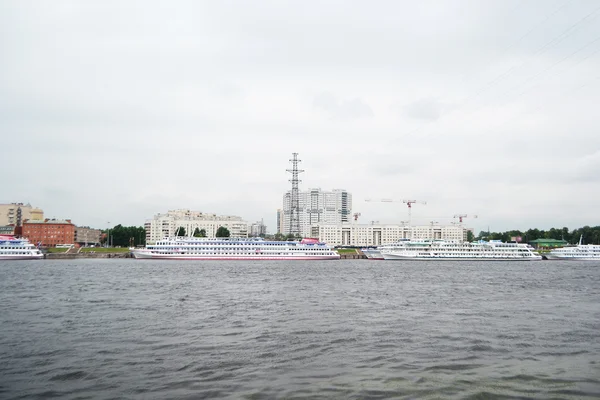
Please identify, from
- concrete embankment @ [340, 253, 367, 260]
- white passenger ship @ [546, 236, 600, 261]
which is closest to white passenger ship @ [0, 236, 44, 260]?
concrete embankment @ [340, 253, 367, 260]

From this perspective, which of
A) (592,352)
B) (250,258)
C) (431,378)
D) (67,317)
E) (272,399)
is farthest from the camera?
(250,258)

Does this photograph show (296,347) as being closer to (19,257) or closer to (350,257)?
(19,257)

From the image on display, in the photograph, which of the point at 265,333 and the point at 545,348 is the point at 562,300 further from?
the point at 265,333

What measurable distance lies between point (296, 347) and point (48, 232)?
586 feet

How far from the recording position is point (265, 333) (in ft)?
72.5

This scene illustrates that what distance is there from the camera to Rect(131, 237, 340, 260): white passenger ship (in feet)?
368

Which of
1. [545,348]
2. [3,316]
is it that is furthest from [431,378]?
[3,316]

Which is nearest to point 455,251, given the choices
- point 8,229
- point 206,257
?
point 206,257

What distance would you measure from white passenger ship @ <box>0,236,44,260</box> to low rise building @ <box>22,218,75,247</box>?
66029 mm

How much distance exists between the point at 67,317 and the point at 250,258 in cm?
8793

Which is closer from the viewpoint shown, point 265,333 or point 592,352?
point 592,352

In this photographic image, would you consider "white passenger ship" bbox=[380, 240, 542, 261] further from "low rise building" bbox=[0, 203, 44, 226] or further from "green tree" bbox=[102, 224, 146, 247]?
"low rise building" bbox=[0, 203, 44, 226]

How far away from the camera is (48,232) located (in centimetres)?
17325

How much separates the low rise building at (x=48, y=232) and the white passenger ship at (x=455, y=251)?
387ft
